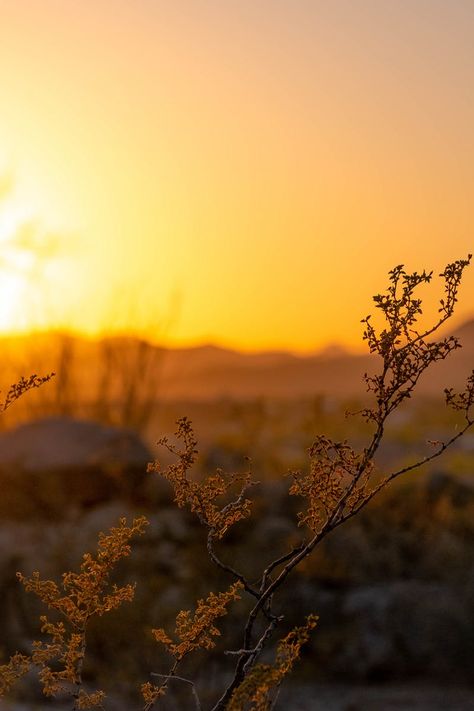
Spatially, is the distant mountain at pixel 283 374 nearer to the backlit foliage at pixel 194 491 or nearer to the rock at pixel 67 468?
the rock at pixel 67 468

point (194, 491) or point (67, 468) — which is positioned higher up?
point (194, 491)

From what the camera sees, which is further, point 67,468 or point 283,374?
point 283,374

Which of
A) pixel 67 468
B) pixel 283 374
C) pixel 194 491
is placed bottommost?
pixel 67 468

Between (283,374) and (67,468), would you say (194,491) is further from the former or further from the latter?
(283,374)

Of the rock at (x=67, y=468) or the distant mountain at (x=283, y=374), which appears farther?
the distant mountain at (x=283, y=374)

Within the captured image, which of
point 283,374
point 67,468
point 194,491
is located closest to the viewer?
point 194,491

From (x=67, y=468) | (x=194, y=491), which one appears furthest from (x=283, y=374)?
(x=194, y=491)

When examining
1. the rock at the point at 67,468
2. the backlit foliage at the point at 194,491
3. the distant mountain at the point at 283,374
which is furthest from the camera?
the distant mountain at the point at 283,374

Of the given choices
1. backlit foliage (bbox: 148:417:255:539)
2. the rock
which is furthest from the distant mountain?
backlit foliage (bbox: 148:417:255:539)

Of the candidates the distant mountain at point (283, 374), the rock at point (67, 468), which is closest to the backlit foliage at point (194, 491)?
the rock at point (67, 468)

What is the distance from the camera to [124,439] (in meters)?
13.1

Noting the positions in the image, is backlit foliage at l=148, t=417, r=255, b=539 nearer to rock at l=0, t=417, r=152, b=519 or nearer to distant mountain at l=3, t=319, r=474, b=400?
rock at l=0, t=417, r=152, b=519

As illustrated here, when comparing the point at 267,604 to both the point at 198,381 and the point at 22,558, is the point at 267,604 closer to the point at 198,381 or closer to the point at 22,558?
the point at 22,558

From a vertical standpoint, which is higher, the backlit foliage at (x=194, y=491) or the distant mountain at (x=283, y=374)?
the distant mountain at (x=283, y=374)
